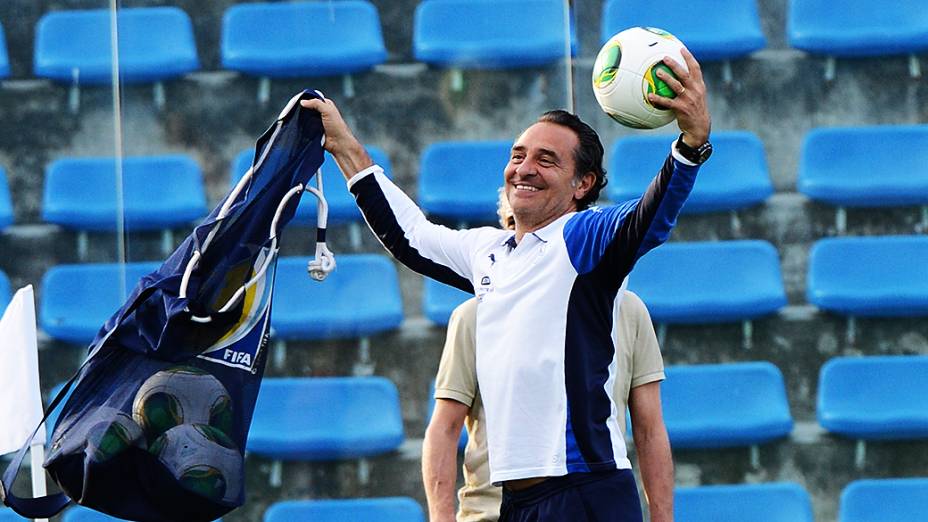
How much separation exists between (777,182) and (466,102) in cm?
119

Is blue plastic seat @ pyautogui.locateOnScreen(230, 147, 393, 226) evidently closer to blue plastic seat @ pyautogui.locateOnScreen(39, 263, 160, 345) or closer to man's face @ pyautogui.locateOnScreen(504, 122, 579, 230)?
blue plastic seat @ pyautogui.locateOnScreen(39, 263, 160, 345)

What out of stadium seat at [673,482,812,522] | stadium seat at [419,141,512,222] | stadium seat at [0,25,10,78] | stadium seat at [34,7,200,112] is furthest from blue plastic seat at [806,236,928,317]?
stadium seat at [0,25,10,78]

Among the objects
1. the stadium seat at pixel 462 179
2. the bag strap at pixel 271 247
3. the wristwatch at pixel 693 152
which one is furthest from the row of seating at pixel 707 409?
the wristwatch at pixel 693 152

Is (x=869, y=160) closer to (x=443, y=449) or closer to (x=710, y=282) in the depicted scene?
(x=710, y=282)

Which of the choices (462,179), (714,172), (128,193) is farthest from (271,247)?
(714,172)

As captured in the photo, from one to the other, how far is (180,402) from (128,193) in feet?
5.50

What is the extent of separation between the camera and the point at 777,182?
530 centimetres

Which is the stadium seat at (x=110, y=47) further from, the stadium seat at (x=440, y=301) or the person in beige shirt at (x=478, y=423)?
the person in beige shirt at (x=478, y=423)

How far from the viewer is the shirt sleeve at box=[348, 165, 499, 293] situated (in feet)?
11.0

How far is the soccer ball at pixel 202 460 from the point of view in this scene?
3164 mm

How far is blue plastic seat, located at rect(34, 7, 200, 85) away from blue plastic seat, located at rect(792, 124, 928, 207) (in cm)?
223

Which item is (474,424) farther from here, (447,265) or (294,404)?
(294,404)

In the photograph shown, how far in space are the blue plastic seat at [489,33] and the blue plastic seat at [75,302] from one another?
53.0 inches

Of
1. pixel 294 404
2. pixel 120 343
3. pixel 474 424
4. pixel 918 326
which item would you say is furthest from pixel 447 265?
pixel 918 326
